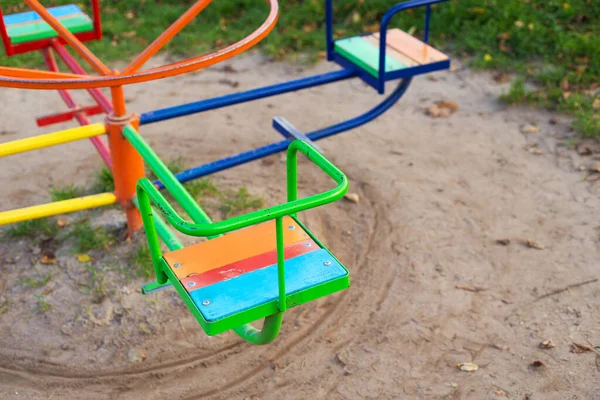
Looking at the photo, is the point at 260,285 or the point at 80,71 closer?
the point at 260,285

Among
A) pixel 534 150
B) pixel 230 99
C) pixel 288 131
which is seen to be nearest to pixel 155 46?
pixel 230 99

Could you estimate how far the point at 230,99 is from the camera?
3426mm

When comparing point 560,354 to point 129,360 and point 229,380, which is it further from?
point 129,360

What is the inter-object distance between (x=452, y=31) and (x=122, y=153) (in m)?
3.28

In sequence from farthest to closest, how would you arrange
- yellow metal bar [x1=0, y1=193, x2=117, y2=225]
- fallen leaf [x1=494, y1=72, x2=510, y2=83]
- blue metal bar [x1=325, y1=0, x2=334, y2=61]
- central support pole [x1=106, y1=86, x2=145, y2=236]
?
fallen leaf [x1=494, y1=72, x2=510, y2=83]
blue metal bar [x1=325, y1=0, x2=334, y2=61]
central support pole [x1=106, y1=86, x2=145, y2=236]
yellow metal bar [x1=0, y1=193, x2=117, y2=225]

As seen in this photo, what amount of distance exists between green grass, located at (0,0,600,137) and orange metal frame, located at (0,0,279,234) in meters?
2.10

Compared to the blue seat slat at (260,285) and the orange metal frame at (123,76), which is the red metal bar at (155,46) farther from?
→ the blue seat slat at (260,285)

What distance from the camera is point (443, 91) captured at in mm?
5180

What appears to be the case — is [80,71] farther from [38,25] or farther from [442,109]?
[442,109]

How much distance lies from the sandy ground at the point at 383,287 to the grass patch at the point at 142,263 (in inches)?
2.3

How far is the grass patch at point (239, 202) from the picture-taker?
3.91m

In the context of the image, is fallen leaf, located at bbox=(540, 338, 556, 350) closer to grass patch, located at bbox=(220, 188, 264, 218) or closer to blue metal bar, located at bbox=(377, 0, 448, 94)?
blue metal bar, located at bbox=(377, 0, 448, 94)

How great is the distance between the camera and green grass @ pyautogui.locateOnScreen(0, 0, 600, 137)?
16.9ft

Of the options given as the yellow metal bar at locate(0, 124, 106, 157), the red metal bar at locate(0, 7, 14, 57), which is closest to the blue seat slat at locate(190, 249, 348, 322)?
the yellow metal bar at locate(0, 124, 106, 157)
